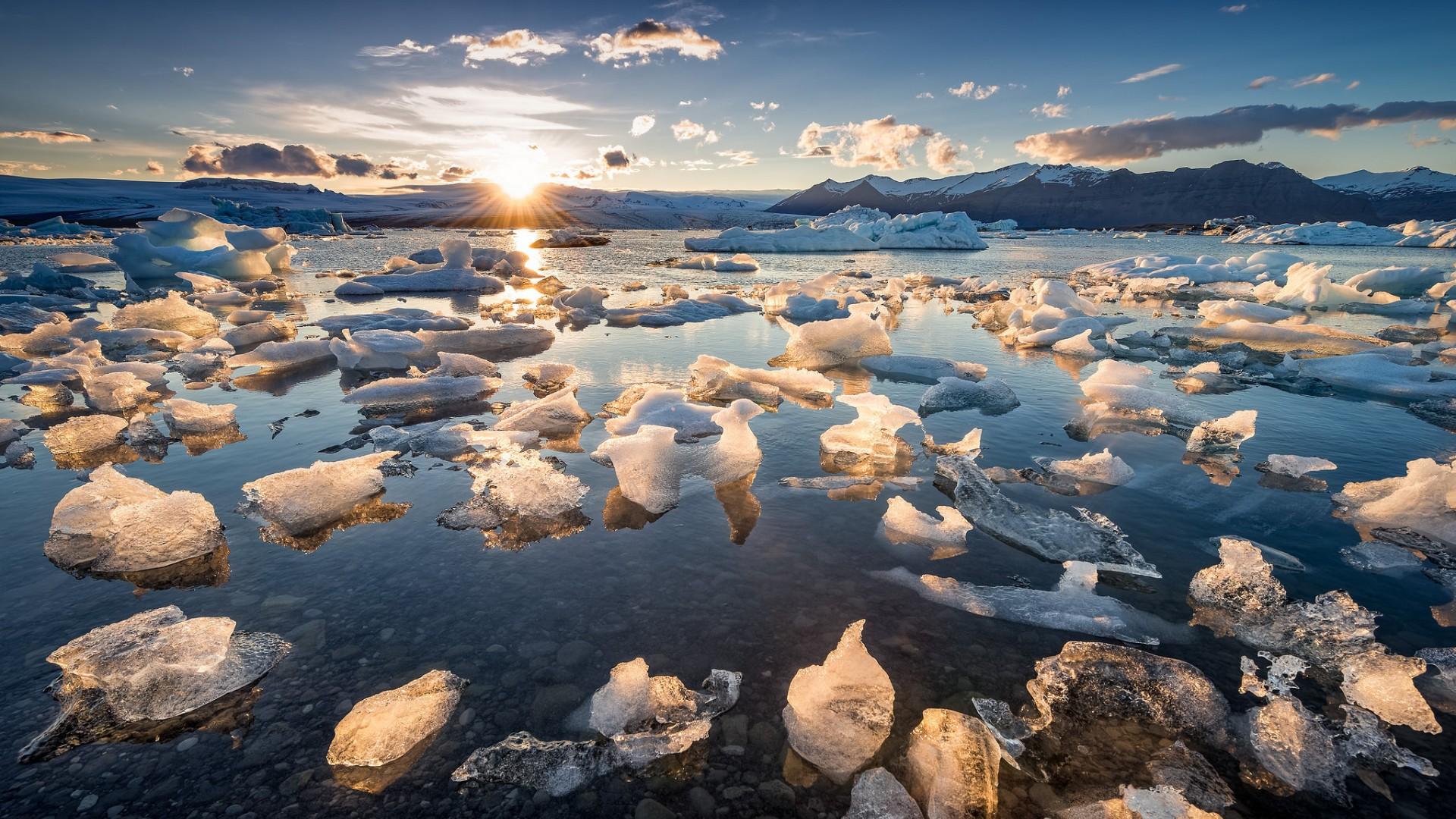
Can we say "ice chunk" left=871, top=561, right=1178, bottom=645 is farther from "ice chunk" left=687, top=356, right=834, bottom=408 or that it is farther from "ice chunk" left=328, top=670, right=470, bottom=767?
"ice chunk" left=687, top=356, right=834, bottom=408

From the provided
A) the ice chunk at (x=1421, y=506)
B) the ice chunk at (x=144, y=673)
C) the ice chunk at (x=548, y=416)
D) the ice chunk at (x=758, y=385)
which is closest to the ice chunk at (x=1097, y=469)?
the ice chunk at (x=1421, y=506)

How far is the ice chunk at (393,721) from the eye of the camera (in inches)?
80.2

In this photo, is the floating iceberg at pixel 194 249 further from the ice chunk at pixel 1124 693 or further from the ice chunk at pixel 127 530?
the ice chunk at pixel 1124 693

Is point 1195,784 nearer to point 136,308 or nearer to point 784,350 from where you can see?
point 784,350

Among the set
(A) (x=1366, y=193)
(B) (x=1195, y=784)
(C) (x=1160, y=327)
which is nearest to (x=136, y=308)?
(B) (x=1195, y=784)

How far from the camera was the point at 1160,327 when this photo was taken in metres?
11.7

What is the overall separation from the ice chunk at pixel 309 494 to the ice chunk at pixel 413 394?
2257mm

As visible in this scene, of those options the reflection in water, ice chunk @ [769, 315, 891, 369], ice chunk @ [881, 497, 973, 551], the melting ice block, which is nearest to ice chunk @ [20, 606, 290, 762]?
the reflection in water

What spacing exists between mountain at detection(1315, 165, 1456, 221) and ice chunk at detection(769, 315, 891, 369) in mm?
169382

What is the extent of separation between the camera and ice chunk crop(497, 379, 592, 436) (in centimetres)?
531

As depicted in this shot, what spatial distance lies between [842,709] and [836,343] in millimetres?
6553

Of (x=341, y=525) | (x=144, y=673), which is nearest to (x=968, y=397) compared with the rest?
(x=341, y=525)

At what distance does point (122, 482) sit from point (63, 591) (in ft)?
2.82

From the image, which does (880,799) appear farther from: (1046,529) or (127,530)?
(127,530)
